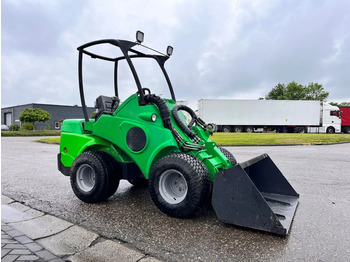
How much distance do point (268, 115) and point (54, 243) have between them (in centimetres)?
3188

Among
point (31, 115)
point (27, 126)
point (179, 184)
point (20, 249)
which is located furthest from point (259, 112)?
point (20, 249)

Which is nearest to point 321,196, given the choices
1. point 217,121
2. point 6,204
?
point 6,204

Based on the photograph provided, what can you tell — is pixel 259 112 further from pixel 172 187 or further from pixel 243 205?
pixel 243 205

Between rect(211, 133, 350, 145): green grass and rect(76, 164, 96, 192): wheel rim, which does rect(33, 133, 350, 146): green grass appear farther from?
rect(76, 164, 96, 192): wheel rim

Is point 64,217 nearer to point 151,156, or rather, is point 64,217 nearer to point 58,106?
point 151,156

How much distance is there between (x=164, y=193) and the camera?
3531 millimetres

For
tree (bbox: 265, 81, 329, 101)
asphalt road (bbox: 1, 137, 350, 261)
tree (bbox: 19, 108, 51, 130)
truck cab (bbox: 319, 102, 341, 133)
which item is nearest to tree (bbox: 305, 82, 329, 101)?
tree (bbox: 265, 81, 329, 101)

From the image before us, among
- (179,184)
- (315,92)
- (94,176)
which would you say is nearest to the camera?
(179,184)

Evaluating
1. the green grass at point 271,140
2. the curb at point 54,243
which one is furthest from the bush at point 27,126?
the curb at point 54,243

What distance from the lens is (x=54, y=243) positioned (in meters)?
2.89

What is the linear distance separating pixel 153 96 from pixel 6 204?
2856 millimetres

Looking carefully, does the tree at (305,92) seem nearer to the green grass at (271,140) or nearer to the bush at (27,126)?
the green grass at (271,140)

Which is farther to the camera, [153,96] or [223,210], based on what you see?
[153,96]

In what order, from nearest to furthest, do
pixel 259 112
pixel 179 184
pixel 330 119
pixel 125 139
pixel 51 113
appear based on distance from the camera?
→ pixel 179 184 < pixel 125 139 < pixel 259 112 < pixel 330 119 < pixel 51 113
